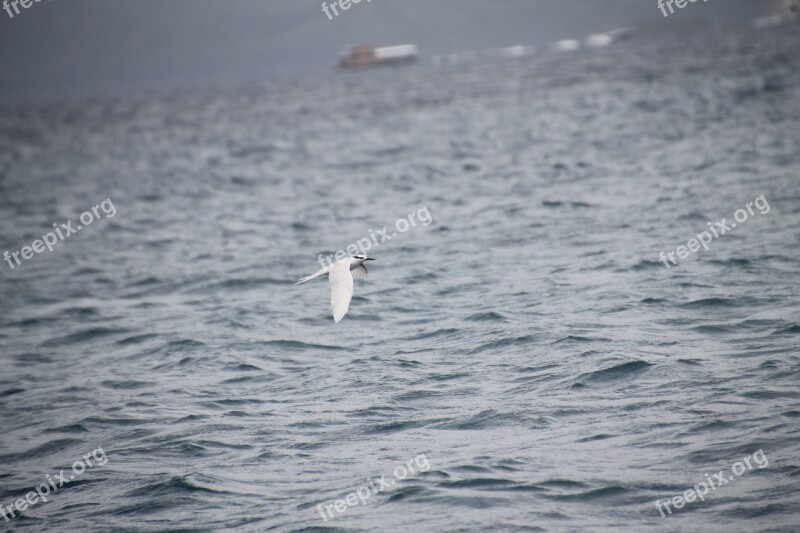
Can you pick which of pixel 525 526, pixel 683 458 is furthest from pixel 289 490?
pixel 683 458

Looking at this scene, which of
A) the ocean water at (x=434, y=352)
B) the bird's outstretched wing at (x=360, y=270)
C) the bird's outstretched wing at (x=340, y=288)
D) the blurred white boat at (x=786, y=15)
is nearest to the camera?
the ocean water at (x=434, y=352)

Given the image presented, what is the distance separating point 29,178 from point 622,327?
48318 mm

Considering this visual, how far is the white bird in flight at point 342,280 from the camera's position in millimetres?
14766

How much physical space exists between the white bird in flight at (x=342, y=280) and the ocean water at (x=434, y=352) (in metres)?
1.49

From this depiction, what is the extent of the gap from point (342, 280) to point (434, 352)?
2.30 metres

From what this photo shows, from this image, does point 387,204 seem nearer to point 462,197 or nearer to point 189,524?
point 462,197

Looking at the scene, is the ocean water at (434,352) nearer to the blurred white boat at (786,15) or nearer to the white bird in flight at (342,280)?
the white bird in flight at (342,280)

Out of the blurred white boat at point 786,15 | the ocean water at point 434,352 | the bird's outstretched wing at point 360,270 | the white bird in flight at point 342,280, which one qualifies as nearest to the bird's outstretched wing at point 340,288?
the white bird in flight at point 342,280

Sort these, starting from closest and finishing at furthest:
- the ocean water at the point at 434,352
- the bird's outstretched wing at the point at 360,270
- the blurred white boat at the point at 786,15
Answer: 1. the ocean water at the point at 434,352
2. the bird's outstretched wing at the point at 360,270
3. the blurred white boat at the point at 786,15

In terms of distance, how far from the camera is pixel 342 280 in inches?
626

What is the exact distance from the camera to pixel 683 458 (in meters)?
11.6

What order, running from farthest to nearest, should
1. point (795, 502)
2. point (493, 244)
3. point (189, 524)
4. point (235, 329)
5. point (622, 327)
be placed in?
point (493, 244) → point (235, 329) → point (622, 327) → point (189, 524) → point (795, 502)

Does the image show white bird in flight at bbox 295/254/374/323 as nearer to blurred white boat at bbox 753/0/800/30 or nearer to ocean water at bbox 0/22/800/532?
ocean water at bbox 0/22/800/532

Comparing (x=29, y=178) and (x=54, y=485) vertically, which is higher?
(x=29, y=178)
